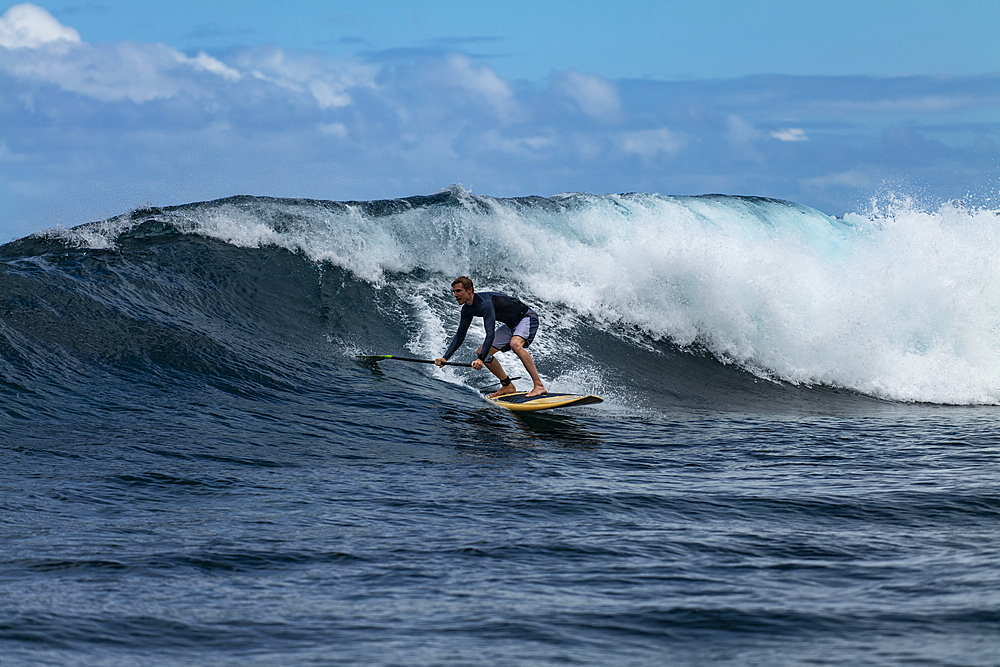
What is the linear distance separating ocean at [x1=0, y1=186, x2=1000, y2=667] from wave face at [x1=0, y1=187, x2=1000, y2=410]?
0.18 ft

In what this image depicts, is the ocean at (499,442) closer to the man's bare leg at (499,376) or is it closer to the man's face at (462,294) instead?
the man's bare leg at (499,376)

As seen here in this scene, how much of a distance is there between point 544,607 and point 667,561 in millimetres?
1028

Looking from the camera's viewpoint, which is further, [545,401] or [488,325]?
[488,325]

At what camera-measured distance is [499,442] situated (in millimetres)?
8828

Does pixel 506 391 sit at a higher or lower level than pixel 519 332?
lower

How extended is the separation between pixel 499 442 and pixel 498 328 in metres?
2.16

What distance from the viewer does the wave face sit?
37.7 ft

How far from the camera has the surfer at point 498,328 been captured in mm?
10188

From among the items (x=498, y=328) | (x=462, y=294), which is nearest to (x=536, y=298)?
(x=498, y=328)

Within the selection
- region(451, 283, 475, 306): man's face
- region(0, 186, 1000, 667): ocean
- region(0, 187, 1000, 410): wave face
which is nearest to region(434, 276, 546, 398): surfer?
region(451, 283, 475, 306): man's face

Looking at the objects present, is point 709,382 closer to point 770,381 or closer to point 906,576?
point 770,381

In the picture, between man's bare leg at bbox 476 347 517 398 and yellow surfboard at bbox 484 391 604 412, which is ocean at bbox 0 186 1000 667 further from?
man's bare leg at bbox 476 347 517 398

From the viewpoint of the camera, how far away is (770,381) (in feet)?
42.7

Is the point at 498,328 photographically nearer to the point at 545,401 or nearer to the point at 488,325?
the point at 488,325
